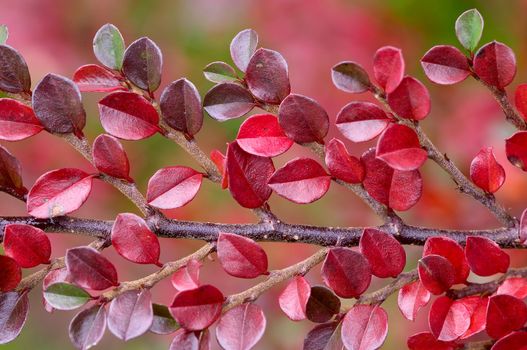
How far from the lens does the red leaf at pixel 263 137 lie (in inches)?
22.9

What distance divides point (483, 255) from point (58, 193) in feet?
1.15

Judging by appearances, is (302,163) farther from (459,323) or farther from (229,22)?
(229,22)

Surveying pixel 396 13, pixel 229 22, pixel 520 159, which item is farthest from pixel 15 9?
pixel 520 159

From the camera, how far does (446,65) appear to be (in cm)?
59

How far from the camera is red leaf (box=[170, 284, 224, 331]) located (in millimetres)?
540

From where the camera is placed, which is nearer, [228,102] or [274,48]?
[228,102]

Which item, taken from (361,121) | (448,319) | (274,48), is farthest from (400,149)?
(274,48)

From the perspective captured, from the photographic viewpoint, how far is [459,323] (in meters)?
0.58

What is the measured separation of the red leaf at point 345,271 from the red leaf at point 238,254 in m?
0.06

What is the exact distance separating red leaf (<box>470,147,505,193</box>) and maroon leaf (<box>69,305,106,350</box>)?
0.34 metres

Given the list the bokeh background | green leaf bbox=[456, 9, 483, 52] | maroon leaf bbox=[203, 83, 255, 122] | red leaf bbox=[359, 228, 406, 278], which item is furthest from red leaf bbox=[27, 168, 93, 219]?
the bokeh background

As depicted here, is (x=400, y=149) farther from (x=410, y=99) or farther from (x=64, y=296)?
(x=64, y=296)

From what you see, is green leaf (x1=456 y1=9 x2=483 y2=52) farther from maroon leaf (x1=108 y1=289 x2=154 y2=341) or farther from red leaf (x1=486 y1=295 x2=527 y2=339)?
maroon leaf (x1=108 y1=289 x2=154 y2=341)

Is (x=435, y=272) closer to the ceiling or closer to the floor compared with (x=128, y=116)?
closer to the floor
